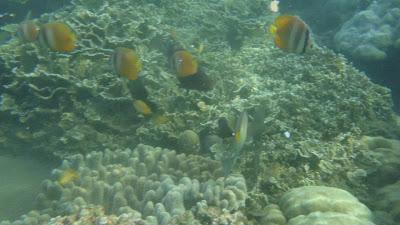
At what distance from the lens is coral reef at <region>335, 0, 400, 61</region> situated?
10.4 m

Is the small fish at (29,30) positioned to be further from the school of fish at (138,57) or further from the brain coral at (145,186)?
the brain coral at (145,186)

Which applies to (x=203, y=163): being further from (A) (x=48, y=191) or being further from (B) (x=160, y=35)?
(B) (x=160, y=35)

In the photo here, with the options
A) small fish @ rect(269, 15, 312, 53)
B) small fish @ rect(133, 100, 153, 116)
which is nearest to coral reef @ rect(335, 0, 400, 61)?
small fish @ rect(269, 15, 312, 53)

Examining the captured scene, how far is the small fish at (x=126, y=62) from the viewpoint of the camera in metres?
5.02

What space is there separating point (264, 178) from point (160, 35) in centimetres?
398

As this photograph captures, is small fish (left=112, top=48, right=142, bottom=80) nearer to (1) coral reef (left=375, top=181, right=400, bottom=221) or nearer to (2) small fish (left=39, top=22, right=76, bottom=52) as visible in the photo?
(2) small fish (left=39, top=22, right=76, bottom=52)

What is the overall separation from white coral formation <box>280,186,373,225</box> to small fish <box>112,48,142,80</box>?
2437 mm

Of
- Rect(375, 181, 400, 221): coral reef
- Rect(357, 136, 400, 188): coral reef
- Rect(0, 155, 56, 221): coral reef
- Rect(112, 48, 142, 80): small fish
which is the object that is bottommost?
Rect(0, 155, 56, 221): coral reef

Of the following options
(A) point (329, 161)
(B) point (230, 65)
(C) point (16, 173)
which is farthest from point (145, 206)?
Answer: (B) point (230, 65)

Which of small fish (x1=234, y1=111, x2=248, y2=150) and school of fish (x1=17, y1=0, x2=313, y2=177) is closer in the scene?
small fish (x1=234, y1=111, x2=248, y2=150)

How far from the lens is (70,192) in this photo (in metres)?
4.52

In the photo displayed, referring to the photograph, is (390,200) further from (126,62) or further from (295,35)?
(126,62)

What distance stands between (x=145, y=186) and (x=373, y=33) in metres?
8.55

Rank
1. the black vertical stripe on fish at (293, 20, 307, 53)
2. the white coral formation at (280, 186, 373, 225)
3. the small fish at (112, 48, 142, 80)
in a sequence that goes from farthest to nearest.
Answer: the small fish at (112, 48, 142, 80) < the black vertical stripe on fish at (293, 20, 307, 53) < the white coral formation at (280, 186, 373, 225)
